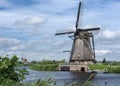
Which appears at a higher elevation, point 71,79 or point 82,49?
point 82,49

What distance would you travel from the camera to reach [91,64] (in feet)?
208

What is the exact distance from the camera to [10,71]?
7484 mm

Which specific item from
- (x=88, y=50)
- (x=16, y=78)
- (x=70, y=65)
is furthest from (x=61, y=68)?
(x=16, y=78)

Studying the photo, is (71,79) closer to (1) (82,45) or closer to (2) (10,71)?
(2) (10,71)

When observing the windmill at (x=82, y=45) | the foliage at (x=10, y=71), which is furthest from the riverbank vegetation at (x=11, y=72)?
the windmill at (x=82, y=45)

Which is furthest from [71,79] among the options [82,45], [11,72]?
[82,45]

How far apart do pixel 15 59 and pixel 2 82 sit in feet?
1.65

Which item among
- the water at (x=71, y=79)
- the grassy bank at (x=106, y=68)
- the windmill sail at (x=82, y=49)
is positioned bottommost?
the water at (x=71, y=79)

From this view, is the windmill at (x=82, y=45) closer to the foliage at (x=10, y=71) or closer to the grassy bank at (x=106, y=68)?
the grassy bank at (x=106, y=68)

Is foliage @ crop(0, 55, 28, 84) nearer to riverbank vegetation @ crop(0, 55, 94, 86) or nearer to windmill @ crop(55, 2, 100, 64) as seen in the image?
riverbank vegetation @ crop(0, 55, 94, 86)

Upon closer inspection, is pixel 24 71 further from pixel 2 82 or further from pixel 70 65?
pixel 70 65

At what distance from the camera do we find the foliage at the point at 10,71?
736cm

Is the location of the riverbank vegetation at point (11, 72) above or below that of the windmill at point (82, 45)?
below

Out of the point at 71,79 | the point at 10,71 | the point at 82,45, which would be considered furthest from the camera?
the point at 82,45
